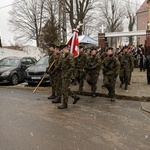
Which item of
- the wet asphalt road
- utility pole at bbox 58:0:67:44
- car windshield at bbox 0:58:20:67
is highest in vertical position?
utility pole at bbox 58:0:67:44

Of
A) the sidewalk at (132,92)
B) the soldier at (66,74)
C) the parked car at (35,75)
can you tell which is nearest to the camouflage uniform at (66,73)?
Result: the soldier at (66,74)

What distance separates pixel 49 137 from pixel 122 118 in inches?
92.8

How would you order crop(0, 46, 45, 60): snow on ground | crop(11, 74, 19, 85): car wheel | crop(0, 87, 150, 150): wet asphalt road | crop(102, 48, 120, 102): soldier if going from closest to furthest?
crop(0, 87, 150, 150): wet asphalt road, crop(102, 48, 120, 102): soldier, crop(11, 74, 19, 85): car wheel, crop(0, 46, 45, 60): snow on ground

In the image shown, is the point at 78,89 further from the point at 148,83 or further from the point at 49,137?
the point at 49,137

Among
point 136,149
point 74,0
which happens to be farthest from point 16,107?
point 74,0

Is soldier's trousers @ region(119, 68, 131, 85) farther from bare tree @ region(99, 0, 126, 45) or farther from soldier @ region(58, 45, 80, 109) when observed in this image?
bare tree @ region(99, 0, 126, 45)

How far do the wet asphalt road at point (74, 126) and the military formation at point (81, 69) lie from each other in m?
0.43

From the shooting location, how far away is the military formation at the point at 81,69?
26.9ft

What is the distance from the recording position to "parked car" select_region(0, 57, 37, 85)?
44.6 feet

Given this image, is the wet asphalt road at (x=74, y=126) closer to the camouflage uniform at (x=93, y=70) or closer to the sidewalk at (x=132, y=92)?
the sidewalk at (x=132, y=92)

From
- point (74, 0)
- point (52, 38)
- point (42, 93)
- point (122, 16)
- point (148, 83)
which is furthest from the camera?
point (122, 16)

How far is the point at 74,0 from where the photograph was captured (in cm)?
3784

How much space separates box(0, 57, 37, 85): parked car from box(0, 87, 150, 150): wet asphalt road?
14.1 ft

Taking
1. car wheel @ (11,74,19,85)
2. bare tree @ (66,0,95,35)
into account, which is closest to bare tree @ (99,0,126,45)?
bare tree @ (66,0,95,35)
